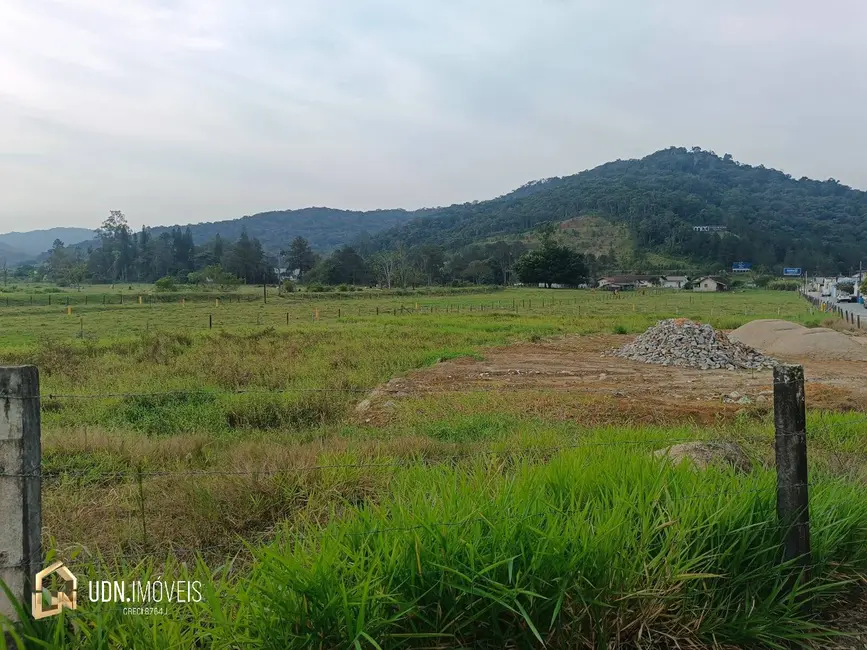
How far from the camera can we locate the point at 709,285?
10450cm

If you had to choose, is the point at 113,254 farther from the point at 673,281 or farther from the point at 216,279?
the point at 673,281

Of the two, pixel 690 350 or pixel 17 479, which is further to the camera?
pixel 690 350

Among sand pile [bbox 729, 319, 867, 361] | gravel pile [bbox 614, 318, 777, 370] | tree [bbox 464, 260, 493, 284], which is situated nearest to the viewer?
gravel pile [bbox 614, 318, 777, 370]

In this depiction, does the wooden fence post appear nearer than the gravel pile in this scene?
Yes

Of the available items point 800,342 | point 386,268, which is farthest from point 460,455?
point 386,268

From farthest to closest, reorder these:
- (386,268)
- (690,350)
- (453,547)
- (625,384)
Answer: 1. (386,268)
2. (690,350)
3. (625,384)
4. (453,547)

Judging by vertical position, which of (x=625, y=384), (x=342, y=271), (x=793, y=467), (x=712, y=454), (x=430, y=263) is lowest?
(x=625, y=384)

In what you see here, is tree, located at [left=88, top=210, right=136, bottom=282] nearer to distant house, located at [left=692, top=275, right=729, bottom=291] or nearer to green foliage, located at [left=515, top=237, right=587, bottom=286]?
green foliage, located at [left=515, top=237, right=587, bottom=286]

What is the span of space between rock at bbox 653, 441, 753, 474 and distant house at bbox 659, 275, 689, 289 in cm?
11321

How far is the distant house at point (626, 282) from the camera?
343ft

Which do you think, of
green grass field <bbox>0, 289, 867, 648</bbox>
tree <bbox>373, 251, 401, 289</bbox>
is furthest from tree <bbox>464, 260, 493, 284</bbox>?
green grass field <bbox>0, 289, 867, 648</bbox>

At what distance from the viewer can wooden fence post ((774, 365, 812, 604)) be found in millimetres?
3254

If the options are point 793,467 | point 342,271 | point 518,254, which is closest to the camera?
point 793,467

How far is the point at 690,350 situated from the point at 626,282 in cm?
9496
